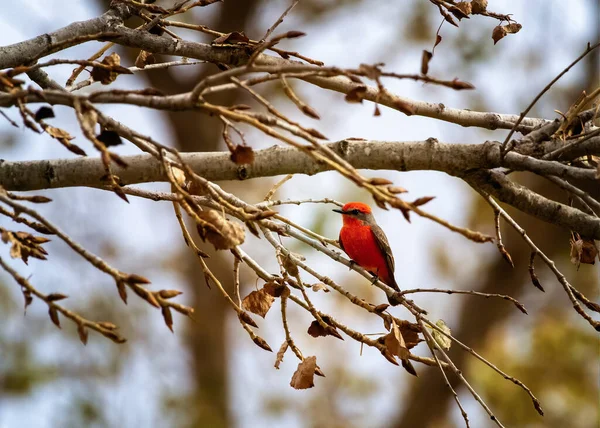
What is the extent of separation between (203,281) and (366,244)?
931cm

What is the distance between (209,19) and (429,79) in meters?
11.7

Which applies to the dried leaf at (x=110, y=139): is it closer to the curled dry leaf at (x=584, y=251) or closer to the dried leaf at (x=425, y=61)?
the dried leaf at (x=425, y=61)

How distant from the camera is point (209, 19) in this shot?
43.0 feet

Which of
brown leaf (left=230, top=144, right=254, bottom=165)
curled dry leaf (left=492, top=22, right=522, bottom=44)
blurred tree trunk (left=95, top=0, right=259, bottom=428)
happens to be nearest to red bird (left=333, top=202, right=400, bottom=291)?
curled dry leaf (left=492, top=22, right=522, bottom=44)

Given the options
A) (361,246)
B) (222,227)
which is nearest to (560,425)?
(361,246)

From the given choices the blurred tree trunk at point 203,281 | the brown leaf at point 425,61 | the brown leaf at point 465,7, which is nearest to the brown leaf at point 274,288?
the brown leaf at point 425,61

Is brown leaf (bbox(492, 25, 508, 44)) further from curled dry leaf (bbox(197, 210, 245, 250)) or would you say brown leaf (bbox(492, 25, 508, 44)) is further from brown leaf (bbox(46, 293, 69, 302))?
brown leaf (bbox(46, 293, 69, 302))

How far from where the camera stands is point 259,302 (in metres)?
2.93

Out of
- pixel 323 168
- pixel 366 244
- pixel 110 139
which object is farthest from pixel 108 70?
pixel 366 244

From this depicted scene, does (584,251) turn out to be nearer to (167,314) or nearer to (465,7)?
(465,7)

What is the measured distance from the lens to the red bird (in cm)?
574

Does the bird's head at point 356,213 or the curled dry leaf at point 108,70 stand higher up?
the curled dry leaf at point 108,70

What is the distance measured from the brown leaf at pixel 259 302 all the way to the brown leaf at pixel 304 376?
0.27 m

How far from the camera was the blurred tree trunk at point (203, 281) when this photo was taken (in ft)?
41.5
